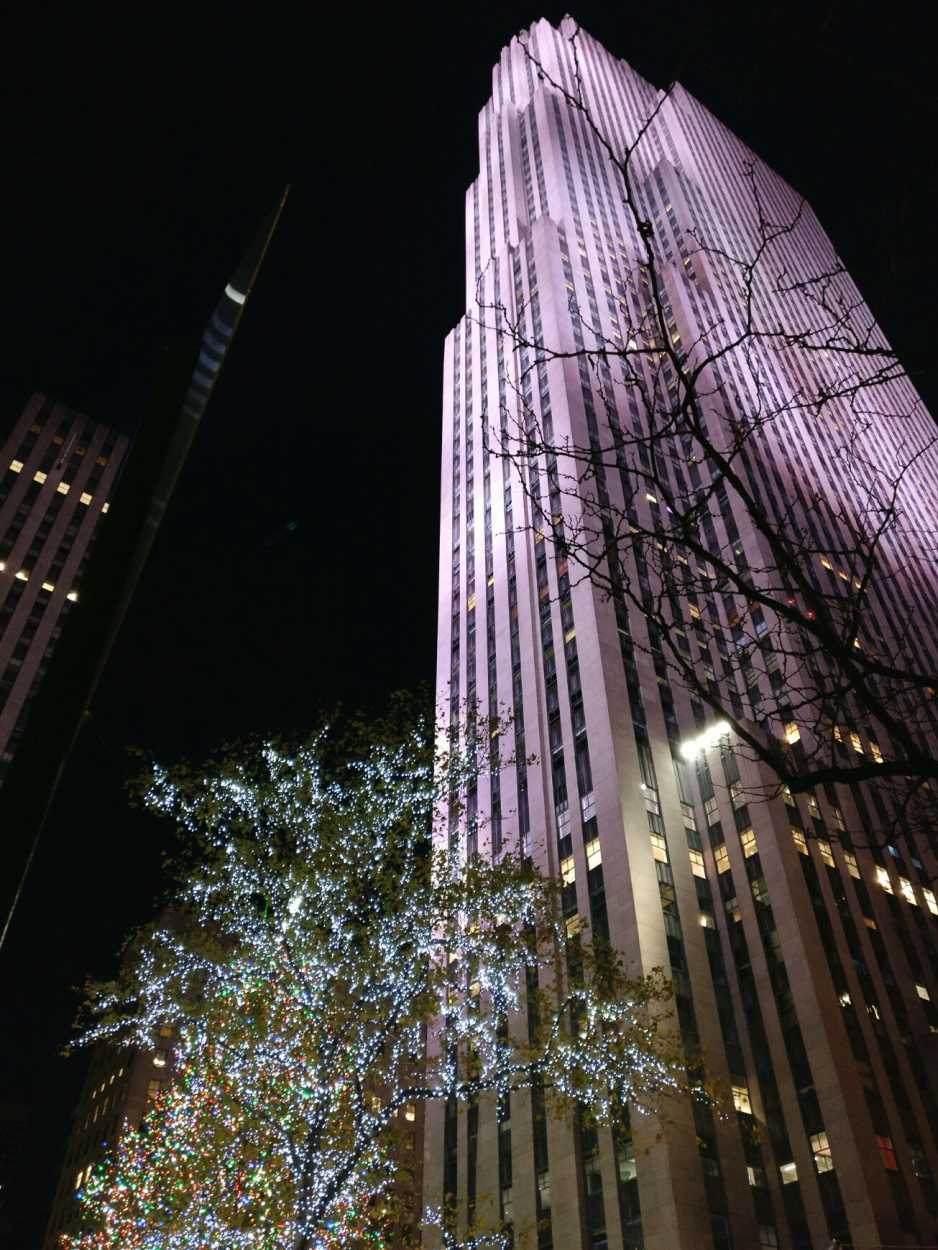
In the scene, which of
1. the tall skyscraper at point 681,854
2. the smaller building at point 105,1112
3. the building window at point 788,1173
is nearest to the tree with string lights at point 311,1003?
the tall skyscraper at point 681,854

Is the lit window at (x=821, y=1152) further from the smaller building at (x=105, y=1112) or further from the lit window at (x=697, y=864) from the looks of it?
the smaller building at (x=105, y=1112)

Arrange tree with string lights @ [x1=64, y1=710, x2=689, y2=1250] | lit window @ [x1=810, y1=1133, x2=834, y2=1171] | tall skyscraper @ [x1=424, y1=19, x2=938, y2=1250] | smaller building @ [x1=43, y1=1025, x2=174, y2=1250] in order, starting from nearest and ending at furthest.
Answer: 1. tree with string lights @ [x1=64, y1=710, x2=689, y2=1250]
2. tall skyscraper @ [x1=424, y1=19, x2=938, y2=1250]
3. lit window @ [x1=810, y1=1133, x2=834, y2=1171]
4. smaller building @ [x1=43, y1=1025, x2=174, y2=1250]

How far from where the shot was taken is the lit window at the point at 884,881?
4566 cm

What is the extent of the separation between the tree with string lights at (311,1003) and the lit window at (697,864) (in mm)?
26007

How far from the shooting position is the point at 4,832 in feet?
7.20

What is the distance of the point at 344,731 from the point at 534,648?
33570 millimetres

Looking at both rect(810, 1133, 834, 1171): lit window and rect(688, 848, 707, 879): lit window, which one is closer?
rect(810, 1133, 834, 1171): lit window

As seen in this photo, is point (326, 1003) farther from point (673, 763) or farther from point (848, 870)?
point (848, 870)

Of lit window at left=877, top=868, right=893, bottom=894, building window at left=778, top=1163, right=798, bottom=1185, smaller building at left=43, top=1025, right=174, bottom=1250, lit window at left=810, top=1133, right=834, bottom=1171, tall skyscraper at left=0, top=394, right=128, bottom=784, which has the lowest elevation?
building window at left=778, top=1163, right=798, bottom=1185

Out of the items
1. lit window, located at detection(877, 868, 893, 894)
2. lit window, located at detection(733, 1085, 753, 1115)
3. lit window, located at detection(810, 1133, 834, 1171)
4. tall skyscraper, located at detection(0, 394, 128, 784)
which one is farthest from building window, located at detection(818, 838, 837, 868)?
tall skyscraper, located at detection(0, 394, 128, 784)

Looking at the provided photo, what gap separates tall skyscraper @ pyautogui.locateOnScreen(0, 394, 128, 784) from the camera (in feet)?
219

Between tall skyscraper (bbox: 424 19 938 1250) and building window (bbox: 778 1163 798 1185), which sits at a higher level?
tall skyscraper (bbox: 424 19 938 1250)

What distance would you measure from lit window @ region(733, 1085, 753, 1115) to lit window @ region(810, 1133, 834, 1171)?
114 inches

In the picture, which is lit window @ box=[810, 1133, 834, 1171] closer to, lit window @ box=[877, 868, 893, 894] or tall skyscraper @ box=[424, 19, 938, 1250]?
tall skyscraper @ box=[424, 19, 938, 1250]
